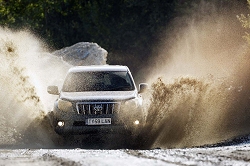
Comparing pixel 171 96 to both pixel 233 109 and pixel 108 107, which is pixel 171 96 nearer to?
pixel 233 109

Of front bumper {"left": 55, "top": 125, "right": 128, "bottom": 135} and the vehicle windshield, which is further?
the vehicle windshield

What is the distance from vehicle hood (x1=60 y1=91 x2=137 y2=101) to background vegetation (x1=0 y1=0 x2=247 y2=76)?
24.8 meters

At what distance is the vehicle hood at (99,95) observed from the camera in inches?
484

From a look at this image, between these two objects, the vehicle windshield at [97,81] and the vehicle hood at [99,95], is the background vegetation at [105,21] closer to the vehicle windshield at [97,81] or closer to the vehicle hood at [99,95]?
the vehicle windshield at [97,81]

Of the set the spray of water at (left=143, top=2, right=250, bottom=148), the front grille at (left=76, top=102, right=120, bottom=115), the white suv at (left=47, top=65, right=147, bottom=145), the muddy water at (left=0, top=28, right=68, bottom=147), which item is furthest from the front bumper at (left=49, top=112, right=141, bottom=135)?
the muddy water at (left=0, top=28, right=68, bottom=147)

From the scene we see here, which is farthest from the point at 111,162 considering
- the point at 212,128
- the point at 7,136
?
the point at 212,128

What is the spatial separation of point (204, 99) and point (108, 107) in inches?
154

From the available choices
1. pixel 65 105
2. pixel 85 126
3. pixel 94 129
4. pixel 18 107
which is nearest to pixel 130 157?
pixel 94 129

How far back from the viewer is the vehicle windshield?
43.0 feet

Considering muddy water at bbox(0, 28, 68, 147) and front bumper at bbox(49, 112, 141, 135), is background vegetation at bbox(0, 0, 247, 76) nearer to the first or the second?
muddy water at bbox(0, 28, 68, 147)

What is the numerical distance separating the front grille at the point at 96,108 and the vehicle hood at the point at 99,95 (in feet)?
0.40

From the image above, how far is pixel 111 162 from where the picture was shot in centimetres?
856

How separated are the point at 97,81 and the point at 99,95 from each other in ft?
3.17

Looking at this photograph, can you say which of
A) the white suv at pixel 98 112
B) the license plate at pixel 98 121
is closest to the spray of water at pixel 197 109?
the white suv at pixel 98 112
